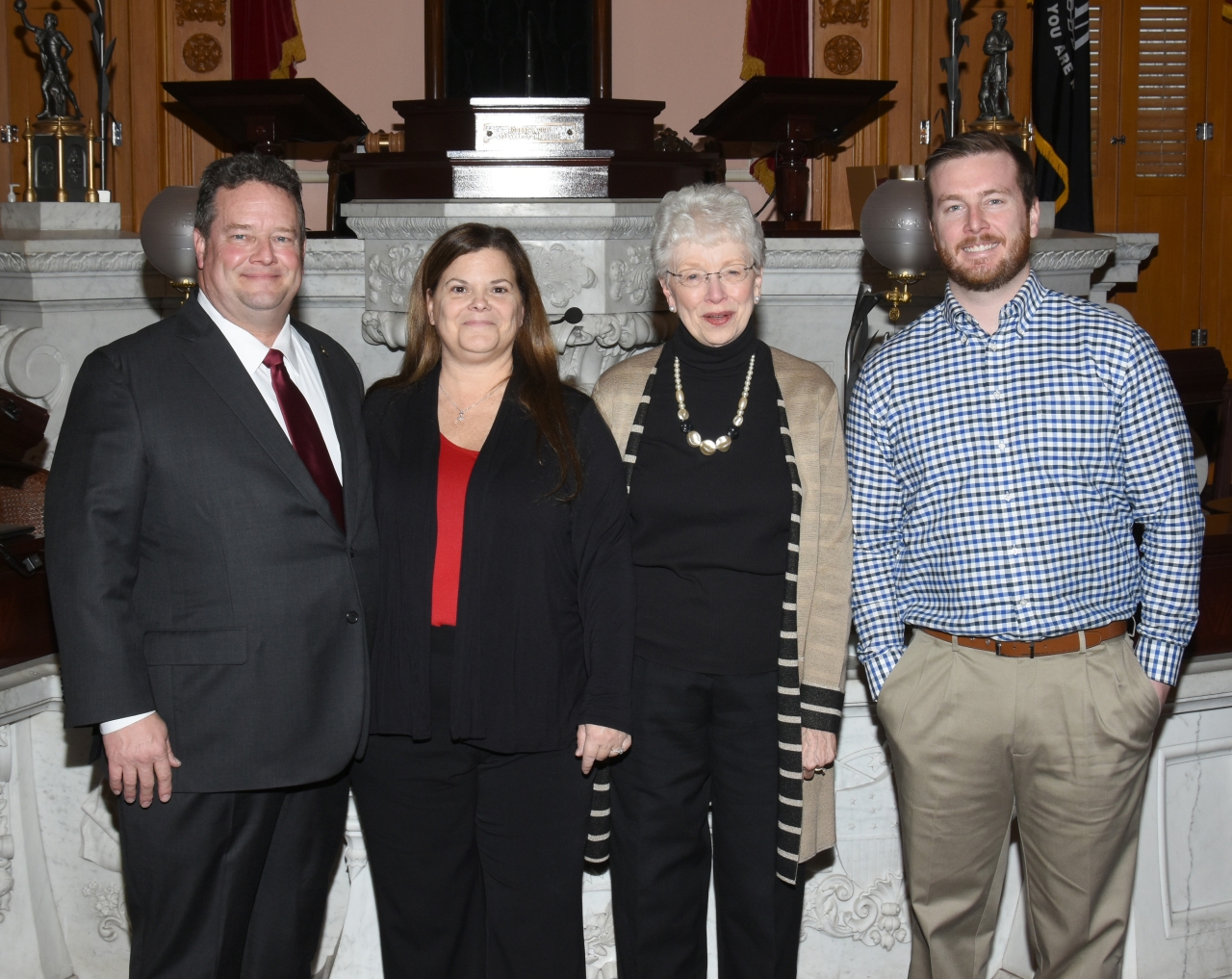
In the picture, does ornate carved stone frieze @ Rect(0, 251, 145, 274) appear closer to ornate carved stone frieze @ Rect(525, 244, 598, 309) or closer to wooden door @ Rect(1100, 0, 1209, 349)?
ornate carved stone frieze @ Rect(525, 244, 598, 309)

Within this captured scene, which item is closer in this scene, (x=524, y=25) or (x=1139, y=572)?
(x=1139, y=572)

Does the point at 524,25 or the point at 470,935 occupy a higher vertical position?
the point at 524,25

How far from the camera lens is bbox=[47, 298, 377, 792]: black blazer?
1.72m

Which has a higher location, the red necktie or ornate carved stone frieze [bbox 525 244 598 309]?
ornate carved stone frieze [bbox 525 244 598 309]

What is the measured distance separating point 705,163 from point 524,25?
2.88m

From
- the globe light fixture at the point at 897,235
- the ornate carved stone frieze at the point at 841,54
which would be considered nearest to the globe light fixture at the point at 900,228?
the globe light fixture at the point at 897,235

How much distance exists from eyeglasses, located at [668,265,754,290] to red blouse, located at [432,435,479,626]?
463 millimetres

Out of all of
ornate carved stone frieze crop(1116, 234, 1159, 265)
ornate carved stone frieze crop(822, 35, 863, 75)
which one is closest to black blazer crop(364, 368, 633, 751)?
ornate carved stone frieze crop(1116, 234, 1159, 265)

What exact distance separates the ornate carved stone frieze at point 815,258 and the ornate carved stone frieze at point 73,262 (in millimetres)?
1930

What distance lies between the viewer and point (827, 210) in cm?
659

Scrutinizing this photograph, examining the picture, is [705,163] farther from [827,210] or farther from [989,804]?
[827,210]

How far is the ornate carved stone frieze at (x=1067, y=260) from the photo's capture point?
11.9 feet

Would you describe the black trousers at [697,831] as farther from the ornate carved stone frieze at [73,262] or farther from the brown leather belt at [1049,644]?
the ornate carved stone frieze at [73,262]

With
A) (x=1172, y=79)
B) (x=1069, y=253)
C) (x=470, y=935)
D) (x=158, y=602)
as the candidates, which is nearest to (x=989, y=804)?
(x=470, y=935)
